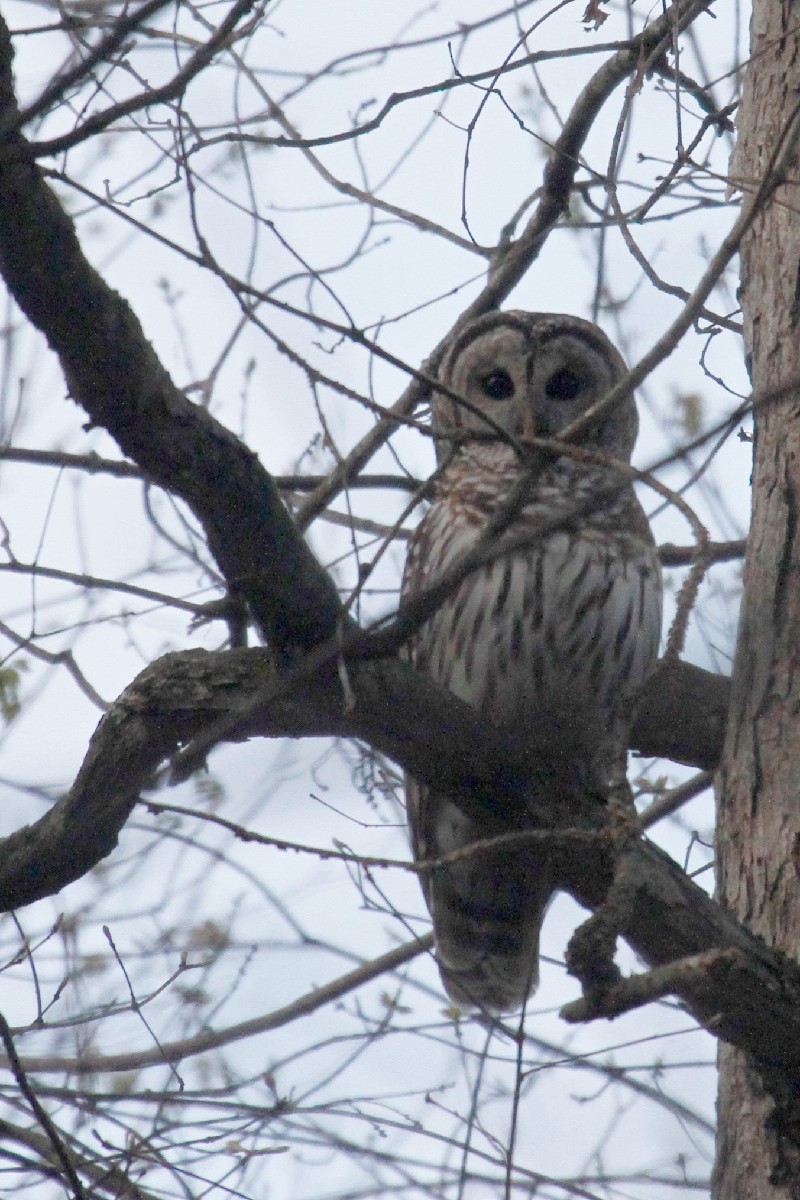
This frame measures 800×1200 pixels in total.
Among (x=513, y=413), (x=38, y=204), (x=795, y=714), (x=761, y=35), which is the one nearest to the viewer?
(x=38, y=204)

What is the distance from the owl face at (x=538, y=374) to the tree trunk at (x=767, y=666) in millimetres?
812

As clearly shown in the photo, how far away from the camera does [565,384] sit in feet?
14.8

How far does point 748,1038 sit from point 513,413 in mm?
2216

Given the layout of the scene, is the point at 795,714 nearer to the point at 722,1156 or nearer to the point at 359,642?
the point at 722,1156

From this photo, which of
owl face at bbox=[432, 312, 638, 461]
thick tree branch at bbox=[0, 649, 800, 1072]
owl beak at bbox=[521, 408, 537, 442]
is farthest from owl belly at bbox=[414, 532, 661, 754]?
thick tree branch at bbox=[0, 649, 800, 1072]

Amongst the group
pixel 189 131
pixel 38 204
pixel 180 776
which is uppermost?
pixel 189 131

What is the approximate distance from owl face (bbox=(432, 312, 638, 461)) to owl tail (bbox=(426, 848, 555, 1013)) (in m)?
1.26

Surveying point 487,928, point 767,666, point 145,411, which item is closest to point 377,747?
point 145,411

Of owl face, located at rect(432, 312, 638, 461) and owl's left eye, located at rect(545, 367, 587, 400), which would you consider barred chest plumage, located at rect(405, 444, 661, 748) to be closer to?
owl face, located at rect(432, 312, 638, 461)

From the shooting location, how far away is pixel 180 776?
8.78 feet

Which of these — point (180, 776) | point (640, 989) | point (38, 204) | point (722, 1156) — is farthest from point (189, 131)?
point (722, 1156)

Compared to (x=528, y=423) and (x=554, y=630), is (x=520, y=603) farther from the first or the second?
(x=528, y=423)

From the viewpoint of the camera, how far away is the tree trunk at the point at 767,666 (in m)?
2.86

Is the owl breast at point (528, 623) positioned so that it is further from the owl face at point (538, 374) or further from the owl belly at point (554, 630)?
the owl face at point (538, 374)
